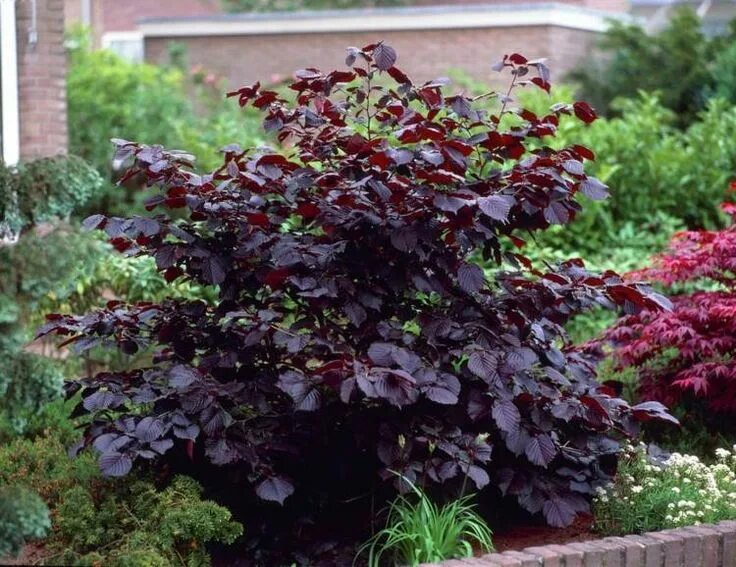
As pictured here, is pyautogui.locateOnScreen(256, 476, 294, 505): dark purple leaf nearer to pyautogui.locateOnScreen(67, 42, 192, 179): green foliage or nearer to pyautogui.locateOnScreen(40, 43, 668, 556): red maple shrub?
pyautogui.locateOnScreen(40, 43, 668, 556): red maple shrub

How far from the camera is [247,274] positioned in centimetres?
485

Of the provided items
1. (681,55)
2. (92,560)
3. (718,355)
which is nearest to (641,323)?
(718,355)

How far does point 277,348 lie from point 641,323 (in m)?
2.19

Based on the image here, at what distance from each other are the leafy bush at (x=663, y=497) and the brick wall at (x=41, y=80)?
577cm

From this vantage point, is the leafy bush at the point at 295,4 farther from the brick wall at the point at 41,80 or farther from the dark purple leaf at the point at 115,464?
the dark purple leaf at the point at 115,464

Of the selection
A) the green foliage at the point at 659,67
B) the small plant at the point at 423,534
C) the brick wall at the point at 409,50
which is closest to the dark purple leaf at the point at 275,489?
the small plant at the point at 423,534

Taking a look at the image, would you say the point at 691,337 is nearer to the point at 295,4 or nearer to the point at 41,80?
the point at 41,80

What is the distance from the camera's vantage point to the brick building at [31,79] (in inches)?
360

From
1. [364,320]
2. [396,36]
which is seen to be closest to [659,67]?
[396,36]

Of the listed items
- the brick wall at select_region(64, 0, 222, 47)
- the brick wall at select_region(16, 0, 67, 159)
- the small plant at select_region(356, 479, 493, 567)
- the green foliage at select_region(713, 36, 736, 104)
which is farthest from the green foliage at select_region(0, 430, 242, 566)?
the brick wall at select_region(64, 0, 222, 47)

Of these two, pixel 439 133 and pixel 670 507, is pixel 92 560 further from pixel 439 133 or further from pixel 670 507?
pixel 670 507

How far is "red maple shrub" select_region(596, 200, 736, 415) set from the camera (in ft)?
18.9

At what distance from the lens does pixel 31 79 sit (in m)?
9.25

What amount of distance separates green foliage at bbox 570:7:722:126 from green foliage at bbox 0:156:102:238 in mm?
11439
